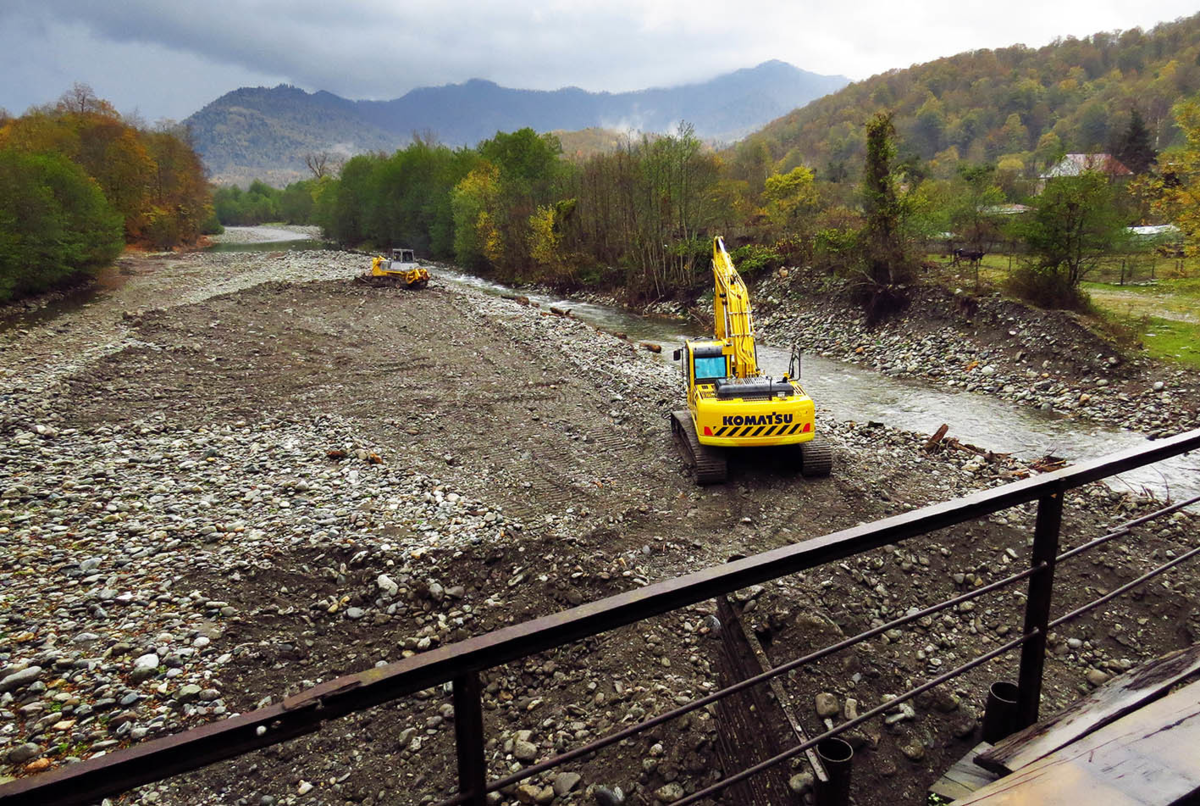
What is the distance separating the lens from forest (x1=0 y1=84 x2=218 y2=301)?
2703 cm

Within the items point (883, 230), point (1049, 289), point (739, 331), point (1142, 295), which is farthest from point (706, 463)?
point (1142, 295)

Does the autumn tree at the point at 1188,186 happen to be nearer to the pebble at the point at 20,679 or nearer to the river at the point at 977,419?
the river at the point at 977,419

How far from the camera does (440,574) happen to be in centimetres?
728

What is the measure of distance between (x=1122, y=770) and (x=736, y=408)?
783cm

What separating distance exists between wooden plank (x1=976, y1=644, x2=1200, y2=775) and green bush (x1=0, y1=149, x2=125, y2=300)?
33564 millimetres

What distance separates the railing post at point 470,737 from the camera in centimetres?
145

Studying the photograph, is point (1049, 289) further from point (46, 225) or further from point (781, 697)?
point (46, 225)

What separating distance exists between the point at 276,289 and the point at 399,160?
124 feet

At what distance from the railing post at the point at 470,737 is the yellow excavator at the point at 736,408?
8171 millimetres

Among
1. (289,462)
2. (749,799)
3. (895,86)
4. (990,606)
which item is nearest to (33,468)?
(289,462)

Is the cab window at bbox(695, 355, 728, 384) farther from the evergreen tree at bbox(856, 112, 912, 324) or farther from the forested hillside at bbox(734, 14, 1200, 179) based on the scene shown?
the forested hillside at bbox(734, 14, 1200, 179)

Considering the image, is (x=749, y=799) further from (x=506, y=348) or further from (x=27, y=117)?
(x=27, y=117)

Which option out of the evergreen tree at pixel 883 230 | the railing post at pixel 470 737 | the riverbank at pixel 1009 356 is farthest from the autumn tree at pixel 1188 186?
the railing post at pixel 470 737

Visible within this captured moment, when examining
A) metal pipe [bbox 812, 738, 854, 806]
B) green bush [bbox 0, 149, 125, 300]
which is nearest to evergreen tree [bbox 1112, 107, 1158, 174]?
metal pipe [bbox 812, 738, 854, 806]
